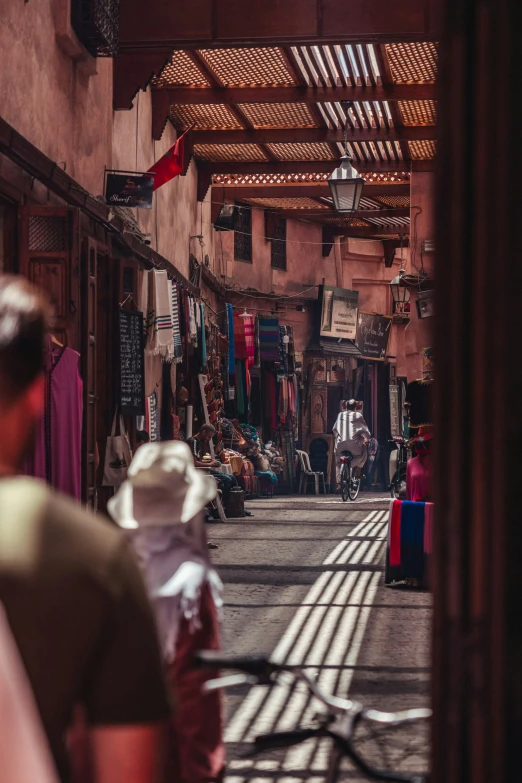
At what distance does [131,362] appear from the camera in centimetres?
1377

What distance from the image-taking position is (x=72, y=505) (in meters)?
1.46

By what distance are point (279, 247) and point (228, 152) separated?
9263mm

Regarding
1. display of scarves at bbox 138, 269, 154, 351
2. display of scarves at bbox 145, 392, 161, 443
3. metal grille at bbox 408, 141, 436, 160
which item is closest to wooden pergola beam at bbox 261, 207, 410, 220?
metal grille at bbox 408, 141, 436, 160

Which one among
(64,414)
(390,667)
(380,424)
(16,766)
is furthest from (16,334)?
(380,424)

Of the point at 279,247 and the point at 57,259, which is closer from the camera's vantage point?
the point at 57,259

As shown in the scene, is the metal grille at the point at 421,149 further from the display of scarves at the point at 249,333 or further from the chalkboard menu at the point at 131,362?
the chalkboard menu at the point at 131,362

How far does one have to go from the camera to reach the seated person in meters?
17.4

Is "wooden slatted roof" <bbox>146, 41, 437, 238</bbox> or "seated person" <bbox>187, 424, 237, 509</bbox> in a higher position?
"wooden slatted roof" <bbox>146, 41, 437, 238</bbox>

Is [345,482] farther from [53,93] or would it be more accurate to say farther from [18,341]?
[18,341]

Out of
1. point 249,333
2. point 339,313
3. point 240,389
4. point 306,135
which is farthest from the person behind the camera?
point 339,313

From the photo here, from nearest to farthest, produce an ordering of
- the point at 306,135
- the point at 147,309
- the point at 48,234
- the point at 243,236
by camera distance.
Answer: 1. the point at 48,234
2. the point at 147,309
3. the point at 306,135
4. the point at 243,236

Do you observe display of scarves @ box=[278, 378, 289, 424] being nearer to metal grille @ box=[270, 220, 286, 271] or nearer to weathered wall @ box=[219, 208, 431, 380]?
weathered wall @ box=[219, 208, 431, 380]

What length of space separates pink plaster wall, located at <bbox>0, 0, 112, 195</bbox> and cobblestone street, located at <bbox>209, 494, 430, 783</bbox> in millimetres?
4195

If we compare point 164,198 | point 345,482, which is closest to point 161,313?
point 164,198
